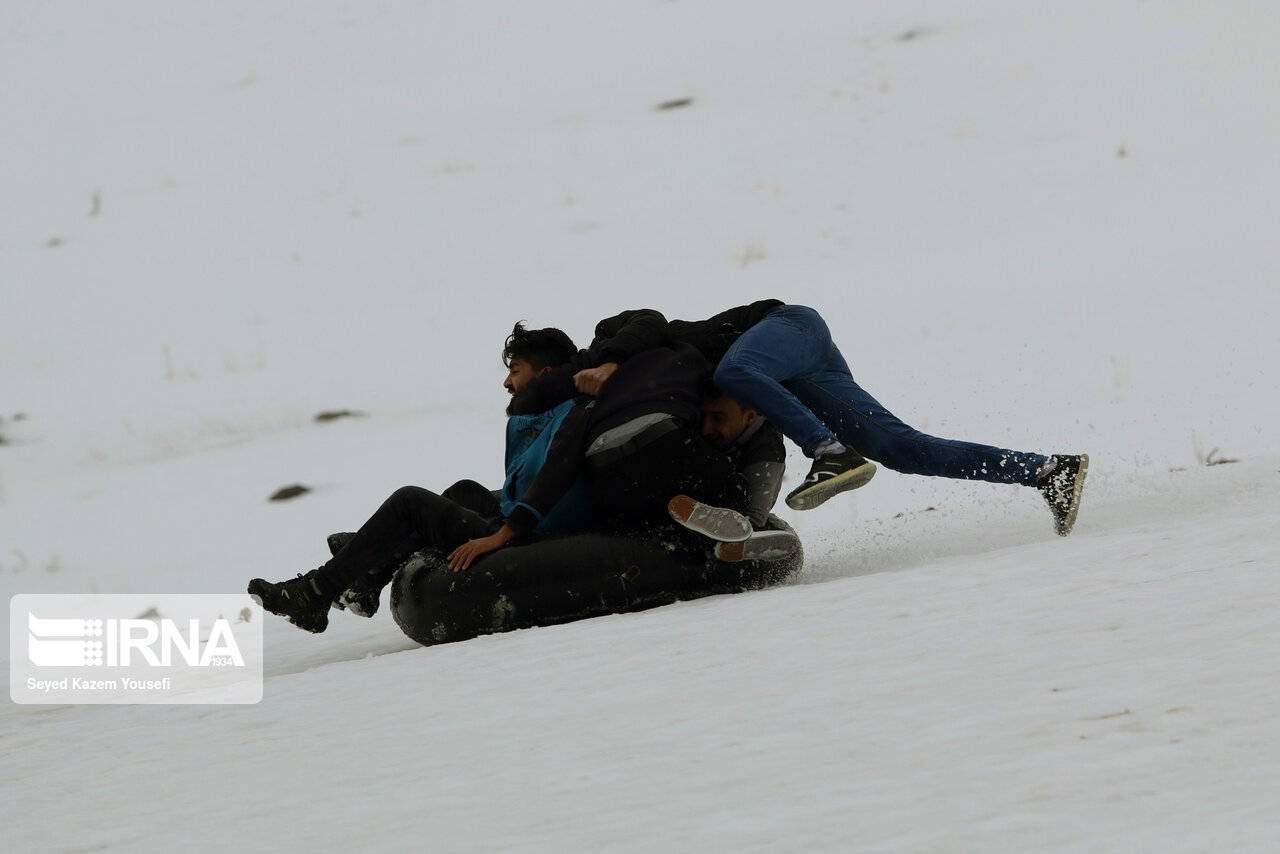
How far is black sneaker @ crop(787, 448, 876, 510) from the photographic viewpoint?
425 cm

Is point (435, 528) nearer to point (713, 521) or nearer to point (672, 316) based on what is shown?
point (713, 521)

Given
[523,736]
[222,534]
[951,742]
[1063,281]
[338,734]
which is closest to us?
[951,742]

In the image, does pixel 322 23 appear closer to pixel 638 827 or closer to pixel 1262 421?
pixel 1262 421

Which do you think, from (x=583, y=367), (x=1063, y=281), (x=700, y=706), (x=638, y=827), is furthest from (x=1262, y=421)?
(x=638, y=827)

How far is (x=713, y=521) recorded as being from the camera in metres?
4.52

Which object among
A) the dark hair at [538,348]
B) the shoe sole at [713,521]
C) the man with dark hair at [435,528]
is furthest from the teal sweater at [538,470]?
the shoe sole at [713,521]

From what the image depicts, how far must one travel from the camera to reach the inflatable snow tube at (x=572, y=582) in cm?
468

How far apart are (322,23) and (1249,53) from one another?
1177cm

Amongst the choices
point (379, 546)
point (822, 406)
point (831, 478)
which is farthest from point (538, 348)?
point (831, 478)

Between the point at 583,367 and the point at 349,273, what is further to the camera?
the point at 349,273

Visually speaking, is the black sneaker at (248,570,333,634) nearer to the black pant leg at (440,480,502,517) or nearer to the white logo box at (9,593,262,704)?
the white logo box at (9,593,262,704)

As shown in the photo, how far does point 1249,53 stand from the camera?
1491 centimetres

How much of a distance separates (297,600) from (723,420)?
159 centimetres

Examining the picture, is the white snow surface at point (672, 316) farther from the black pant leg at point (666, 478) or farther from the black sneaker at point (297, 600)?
the black pant leg at point (666, 478)
